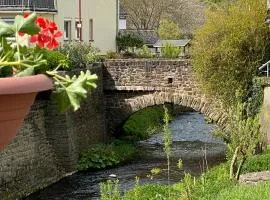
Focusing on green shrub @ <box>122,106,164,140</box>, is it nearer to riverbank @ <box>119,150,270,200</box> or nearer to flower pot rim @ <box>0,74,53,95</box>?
riverbank @ <box>119,150,270,200</box>

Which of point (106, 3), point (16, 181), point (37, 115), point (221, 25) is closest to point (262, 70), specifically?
point (221, 25)

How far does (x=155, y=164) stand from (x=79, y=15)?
1126 centimetres

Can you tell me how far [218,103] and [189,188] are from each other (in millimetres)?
14092

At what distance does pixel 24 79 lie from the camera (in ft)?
10.1

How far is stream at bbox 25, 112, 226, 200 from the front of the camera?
18.9 m

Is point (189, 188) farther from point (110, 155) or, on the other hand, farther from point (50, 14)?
point (50, 14)

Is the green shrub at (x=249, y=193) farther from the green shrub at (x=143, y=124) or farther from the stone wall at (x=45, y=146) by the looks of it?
the green shrub at (x=143, y=124)

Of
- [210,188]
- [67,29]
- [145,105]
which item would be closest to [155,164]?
[145,105]

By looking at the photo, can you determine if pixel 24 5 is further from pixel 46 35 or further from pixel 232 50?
pixel 46 35

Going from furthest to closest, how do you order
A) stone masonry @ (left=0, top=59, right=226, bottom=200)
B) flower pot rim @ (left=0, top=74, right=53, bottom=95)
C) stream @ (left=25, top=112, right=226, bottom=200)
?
stone masonry @ (left=0, top=59, right=226, bottom=200) → stream @ (left=25, top=112, right=226, bottom=200) → flower pot rim @ (left=0, top=74, right=53, bottom=95)

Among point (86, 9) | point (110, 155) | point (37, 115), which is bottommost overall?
point (110, 155)

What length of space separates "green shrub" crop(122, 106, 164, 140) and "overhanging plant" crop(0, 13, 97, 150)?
25.0m

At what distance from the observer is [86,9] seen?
33.4 meters

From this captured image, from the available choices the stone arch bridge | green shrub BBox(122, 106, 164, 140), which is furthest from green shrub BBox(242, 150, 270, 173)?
green shrub BBox(122, 106, 164, 140)
